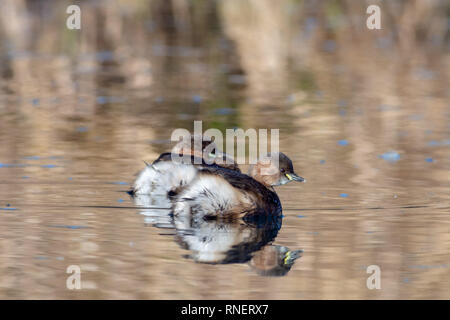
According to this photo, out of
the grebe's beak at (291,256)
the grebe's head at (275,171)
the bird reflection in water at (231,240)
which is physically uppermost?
the grebe's head at (275,171)

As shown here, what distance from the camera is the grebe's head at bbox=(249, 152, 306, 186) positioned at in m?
7.77

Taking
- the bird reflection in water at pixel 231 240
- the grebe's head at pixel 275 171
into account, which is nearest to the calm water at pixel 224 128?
the bird reflection in water at pixel 231 240

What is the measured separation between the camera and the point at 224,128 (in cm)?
1132

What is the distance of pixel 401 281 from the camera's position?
5789mm

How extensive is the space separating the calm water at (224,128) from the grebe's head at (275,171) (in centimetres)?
22

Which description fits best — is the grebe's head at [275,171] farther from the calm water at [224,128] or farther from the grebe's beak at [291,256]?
the grebe's beak at [291,256]

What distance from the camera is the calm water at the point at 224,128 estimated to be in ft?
19.3

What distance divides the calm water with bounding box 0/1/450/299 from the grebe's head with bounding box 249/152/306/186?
22 centimetres

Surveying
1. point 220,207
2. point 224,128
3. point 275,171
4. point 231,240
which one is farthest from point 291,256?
point 224,128

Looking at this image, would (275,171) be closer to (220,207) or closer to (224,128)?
(220,207)

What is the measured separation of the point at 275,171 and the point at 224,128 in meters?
3.60
